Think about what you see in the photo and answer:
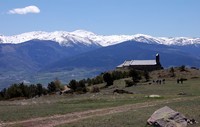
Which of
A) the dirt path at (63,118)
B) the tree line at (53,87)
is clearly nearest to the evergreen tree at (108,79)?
the tree line at (53,87)

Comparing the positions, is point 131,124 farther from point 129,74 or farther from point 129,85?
point 129,74

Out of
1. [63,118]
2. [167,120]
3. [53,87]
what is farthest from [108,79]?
[167,120]

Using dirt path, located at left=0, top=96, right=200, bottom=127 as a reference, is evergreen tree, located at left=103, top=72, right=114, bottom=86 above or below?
above

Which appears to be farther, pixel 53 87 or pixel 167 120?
pixel 53 87

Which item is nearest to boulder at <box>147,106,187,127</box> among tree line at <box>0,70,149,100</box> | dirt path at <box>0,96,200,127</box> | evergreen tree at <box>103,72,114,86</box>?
dirt path at <box>0,96,200,127</box>

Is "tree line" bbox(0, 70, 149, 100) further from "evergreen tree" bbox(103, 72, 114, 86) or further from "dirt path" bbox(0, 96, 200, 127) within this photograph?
"dirt path" bbox(0, 96, 200, 127)

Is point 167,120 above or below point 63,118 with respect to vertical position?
below

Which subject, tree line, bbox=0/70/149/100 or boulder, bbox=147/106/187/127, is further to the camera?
tree line, bbox=0/70/149/100

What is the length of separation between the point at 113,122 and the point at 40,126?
266 inches

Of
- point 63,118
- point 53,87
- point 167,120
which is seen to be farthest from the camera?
point 53,87

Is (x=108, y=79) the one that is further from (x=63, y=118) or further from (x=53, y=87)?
(x=63, y=118)

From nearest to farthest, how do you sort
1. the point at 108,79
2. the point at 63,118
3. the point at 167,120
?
the point at 167,120
the point at 63,118
the point at 108,79

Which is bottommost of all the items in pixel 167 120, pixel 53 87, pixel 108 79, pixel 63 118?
pixel 167 120

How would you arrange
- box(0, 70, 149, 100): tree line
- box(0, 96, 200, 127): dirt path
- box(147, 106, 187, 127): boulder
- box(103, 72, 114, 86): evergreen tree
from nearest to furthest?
box(147, 106, 187, 127): boulder → box(0, 96, 200, 127): dirt path → box(0, 70, 149, 100): tree line → box(103, 72, 114, 86): evergreen tree
